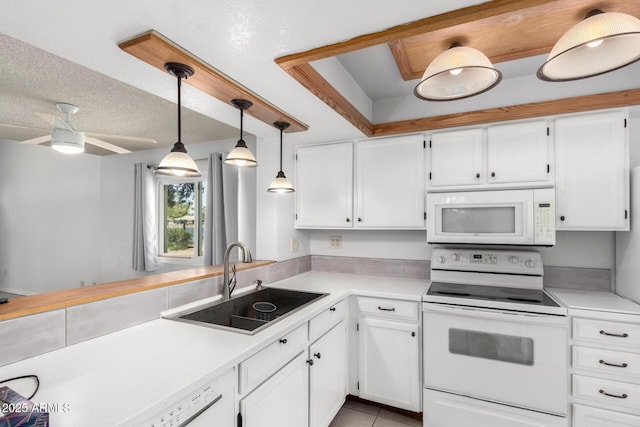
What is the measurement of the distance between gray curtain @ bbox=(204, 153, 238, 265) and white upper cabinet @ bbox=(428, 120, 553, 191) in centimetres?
223

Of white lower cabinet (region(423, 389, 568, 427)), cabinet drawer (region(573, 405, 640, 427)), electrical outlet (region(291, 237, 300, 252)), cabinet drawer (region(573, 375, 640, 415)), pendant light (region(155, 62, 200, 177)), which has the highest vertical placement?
pendant light (region(155, 62, 200, 177))

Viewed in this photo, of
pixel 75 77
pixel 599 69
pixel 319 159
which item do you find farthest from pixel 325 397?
pixel 75 77

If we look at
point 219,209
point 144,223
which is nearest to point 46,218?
point 144,223

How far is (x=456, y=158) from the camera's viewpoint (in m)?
2.26

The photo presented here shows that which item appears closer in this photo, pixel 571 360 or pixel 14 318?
pixel 14 318

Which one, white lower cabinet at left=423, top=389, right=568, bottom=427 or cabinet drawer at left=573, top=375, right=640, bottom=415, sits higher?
cabinet drawer at left=573, top=375, right=640, bottom=415

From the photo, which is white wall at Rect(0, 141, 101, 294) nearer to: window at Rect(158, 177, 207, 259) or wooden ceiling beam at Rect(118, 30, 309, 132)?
window at Rect(158, 177, 207, 259)

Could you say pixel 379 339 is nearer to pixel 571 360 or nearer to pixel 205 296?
pixel 571 360

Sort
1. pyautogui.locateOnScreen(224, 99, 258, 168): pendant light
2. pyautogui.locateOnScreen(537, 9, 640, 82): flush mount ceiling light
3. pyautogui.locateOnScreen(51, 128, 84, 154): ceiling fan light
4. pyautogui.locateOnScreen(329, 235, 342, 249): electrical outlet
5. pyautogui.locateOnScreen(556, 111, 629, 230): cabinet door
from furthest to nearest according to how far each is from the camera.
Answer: pyautogui.locateOnScreen(329, 235, 342, 249): electrical outlet → pyautogui.locateOnScreen(51, 128, 84, 154): ceiling fan light → pyautogui.locateOnScreen(556, 111, 629, 230): cabinet door → pyautogui.locateOnScreen(224, 99, 258, 168): pendant light → pyautogui.locateOnScreen(537, 9, 640, 82): flush mount ceiling light

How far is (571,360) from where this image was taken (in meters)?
1.71

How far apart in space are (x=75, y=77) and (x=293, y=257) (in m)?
2.18

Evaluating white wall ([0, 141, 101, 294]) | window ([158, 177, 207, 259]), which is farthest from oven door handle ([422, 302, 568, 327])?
white wall ([0, 141, 101, 294])

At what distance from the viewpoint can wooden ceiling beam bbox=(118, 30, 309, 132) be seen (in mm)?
1138

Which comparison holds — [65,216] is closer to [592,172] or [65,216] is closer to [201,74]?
[201,74]
